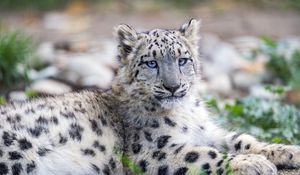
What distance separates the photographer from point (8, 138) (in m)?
7.51

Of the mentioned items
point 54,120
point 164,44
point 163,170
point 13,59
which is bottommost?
point 163,170

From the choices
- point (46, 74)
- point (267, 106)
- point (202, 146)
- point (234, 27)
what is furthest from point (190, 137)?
point (234, 27)

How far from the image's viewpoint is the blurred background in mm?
10648

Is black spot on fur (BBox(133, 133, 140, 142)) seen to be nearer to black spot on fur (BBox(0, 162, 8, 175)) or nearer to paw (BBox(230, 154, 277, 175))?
paw (BBox(230, 154, 277, 175))

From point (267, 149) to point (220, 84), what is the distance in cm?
587

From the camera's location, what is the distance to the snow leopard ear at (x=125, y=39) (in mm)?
8477

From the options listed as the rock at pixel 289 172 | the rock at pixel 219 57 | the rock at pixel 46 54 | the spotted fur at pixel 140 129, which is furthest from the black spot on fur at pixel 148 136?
the rock at pixel 219 57

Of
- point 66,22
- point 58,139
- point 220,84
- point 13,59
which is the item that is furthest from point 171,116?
point 66,22

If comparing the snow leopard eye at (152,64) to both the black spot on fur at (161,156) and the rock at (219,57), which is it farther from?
the rock at (219,57)

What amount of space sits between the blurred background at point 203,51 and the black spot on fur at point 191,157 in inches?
67.1

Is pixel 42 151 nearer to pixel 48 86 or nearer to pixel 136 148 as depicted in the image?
pixel 136 148

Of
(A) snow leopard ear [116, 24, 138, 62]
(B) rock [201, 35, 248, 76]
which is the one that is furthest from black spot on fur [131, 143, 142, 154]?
(B) rock [201, 35, 248, 76]

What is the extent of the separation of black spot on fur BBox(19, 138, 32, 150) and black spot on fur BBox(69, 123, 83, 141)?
428 millimetres

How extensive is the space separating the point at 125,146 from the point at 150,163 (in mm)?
377
